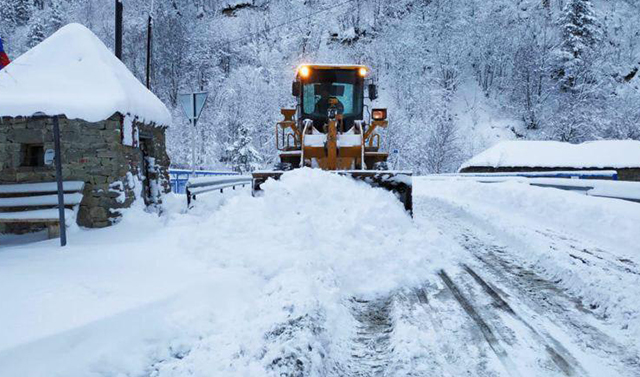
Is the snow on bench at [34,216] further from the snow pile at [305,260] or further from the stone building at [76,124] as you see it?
the snow pile at [305,260]

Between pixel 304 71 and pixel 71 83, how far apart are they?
5.01 metres

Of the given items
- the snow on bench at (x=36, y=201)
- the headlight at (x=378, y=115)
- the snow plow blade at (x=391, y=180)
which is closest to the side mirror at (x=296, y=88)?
the headlight at (x=378, y=115)

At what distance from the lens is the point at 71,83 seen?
7094mm

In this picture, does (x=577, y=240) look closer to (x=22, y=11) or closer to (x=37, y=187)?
(x=37, y=187)

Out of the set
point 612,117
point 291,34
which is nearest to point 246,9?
point 291,34

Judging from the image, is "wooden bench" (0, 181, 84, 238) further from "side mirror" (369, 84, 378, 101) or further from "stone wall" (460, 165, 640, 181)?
"stone wall" (460, 165, 640, 181)

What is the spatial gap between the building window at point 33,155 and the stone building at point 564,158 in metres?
27.9

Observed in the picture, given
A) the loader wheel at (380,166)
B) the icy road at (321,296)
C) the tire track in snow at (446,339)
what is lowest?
the tire track in snow at (446,339)

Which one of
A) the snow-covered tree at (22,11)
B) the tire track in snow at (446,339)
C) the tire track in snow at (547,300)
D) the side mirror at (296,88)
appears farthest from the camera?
the snow-covered tree at (22,11)

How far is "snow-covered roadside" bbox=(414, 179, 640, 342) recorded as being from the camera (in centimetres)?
380

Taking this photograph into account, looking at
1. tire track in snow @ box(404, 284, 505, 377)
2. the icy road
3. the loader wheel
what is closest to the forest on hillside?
the loader wheel

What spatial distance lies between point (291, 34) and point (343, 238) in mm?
61403

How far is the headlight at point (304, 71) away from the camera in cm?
965

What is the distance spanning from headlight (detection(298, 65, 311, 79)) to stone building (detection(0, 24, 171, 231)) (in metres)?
3.92
